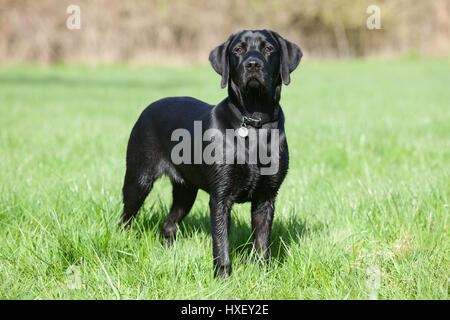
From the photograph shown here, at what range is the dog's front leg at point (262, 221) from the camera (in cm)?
290

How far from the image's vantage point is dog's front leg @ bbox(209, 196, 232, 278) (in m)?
2.68

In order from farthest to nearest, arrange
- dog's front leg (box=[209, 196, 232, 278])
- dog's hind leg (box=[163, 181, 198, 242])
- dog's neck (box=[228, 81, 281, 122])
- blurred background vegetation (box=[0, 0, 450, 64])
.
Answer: blurred background vegetation (box=[0, 0, 450, 64]) → dog's hind leg (box=[163, 181, 198, 242]) → dog's neck (box=[228, 81, 281, 122]) → dog's front leg (box=[209, 196, 232, 278])

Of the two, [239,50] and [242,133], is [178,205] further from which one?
[239,50]

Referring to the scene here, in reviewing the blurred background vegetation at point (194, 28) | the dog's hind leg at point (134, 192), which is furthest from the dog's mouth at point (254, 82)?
the blurred background vegetation at point (194, 28)

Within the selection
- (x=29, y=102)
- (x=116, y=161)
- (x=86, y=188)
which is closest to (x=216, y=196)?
(x=86, y=188)

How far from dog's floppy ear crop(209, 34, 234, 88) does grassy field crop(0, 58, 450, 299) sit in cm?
96

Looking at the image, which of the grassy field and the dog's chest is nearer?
the grassy field

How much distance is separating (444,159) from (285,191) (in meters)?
2.32

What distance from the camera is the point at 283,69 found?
9.72 feet

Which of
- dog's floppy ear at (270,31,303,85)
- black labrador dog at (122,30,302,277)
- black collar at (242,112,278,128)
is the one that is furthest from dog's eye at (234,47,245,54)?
black collar at (242,112,278,128)

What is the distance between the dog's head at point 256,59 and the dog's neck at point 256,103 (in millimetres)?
47

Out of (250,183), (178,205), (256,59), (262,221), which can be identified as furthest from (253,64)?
(178,205)

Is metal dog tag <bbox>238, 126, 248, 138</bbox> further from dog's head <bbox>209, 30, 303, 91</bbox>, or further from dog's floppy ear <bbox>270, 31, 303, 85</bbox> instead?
dog's floppy ear <bbox>270, 31, 303, 85</bbox>

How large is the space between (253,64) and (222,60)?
33cm
